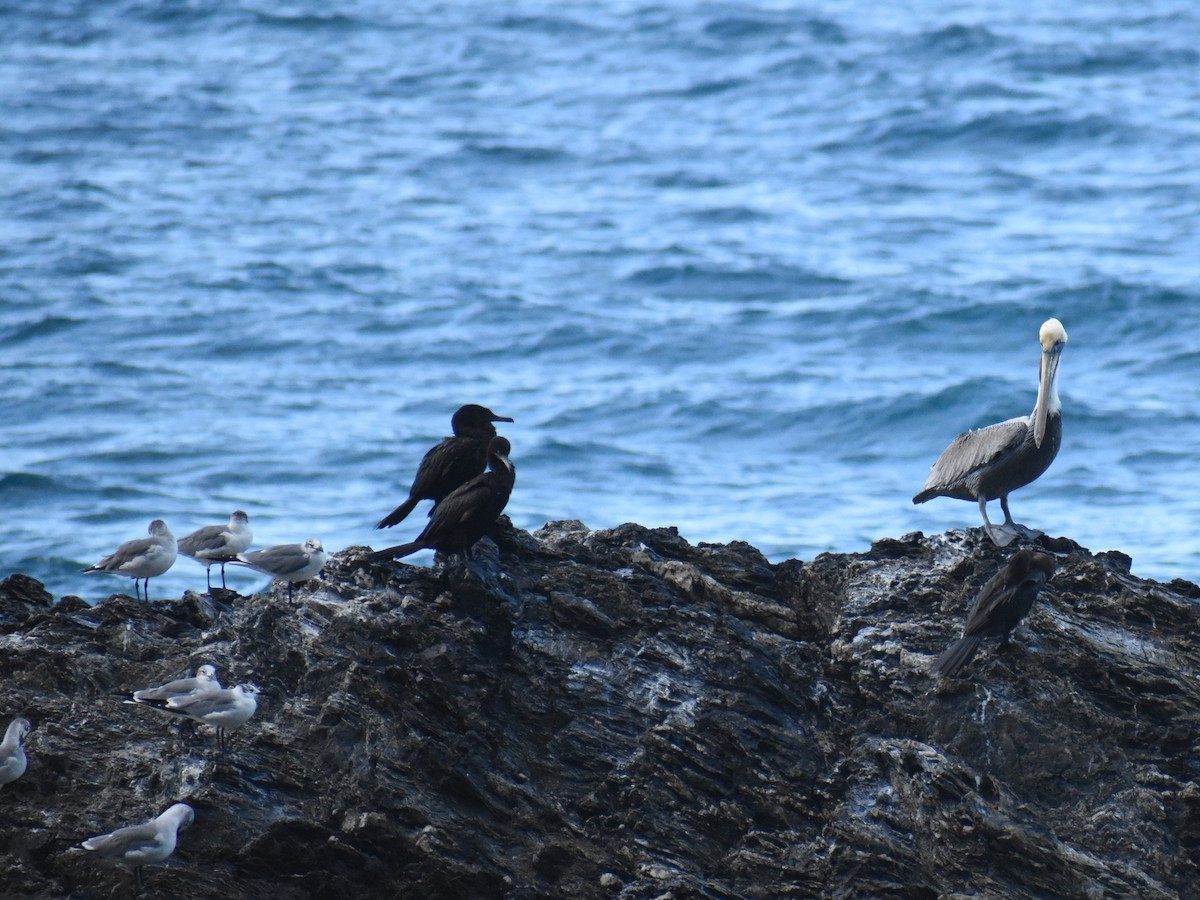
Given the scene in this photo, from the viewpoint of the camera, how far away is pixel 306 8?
150ft

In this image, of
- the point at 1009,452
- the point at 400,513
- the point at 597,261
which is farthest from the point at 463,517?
the point at 597,261

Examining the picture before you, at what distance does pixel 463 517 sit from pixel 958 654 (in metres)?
2.61

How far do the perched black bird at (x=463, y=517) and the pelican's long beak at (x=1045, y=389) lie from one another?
343 cm

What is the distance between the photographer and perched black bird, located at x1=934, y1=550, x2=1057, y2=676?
7.77 meters

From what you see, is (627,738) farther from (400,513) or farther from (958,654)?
(400,513)

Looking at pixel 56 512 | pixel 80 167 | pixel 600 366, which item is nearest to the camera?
pixel 56 512

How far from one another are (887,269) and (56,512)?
1677 centimetres

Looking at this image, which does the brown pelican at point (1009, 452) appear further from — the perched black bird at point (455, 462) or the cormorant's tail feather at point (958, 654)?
the perched black bird at point (455, 462)

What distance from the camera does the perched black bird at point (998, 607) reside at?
7770mm

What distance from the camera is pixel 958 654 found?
781 cm

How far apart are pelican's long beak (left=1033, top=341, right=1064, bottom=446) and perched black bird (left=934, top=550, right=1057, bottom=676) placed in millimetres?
2087

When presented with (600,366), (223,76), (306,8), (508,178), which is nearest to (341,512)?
(600,366)

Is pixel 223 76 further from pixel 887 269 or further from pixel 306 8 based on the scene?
pixel 887 269

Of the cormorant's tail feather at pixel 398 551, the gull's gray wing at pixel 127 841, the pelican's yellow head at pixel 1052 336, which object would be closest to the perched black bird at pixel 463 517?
the cormorant's tail feather at pixel 398 551
